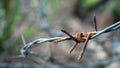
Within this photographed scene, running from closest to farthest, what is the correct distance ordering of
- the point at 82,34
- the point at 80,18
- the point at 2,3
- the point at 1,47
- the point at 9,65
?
1. the point at 82,34
2. the point at 9,65
3. the point at 1,47
4. the point at 2,3
5. the point at 80,18

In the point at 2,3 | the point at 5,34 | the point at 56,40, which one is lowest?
the point at 5,34

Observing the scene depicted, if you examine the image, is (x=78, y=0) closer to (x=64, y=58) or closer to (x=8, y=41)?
(x=64, y=58)

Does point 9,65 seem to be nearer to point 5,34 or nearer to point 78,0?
point 5,34

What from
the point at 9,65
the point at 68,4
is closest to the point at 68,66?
the point at 9,65

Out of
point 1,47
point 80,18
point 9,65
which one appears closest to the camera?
point 9,65

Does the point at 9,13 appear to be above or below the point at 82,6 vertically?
above

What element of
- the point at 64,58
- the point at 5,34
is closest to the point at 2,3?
the point at 5,34

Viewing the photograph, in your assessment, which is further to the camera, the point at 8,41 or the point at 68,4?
the point at 68,4
